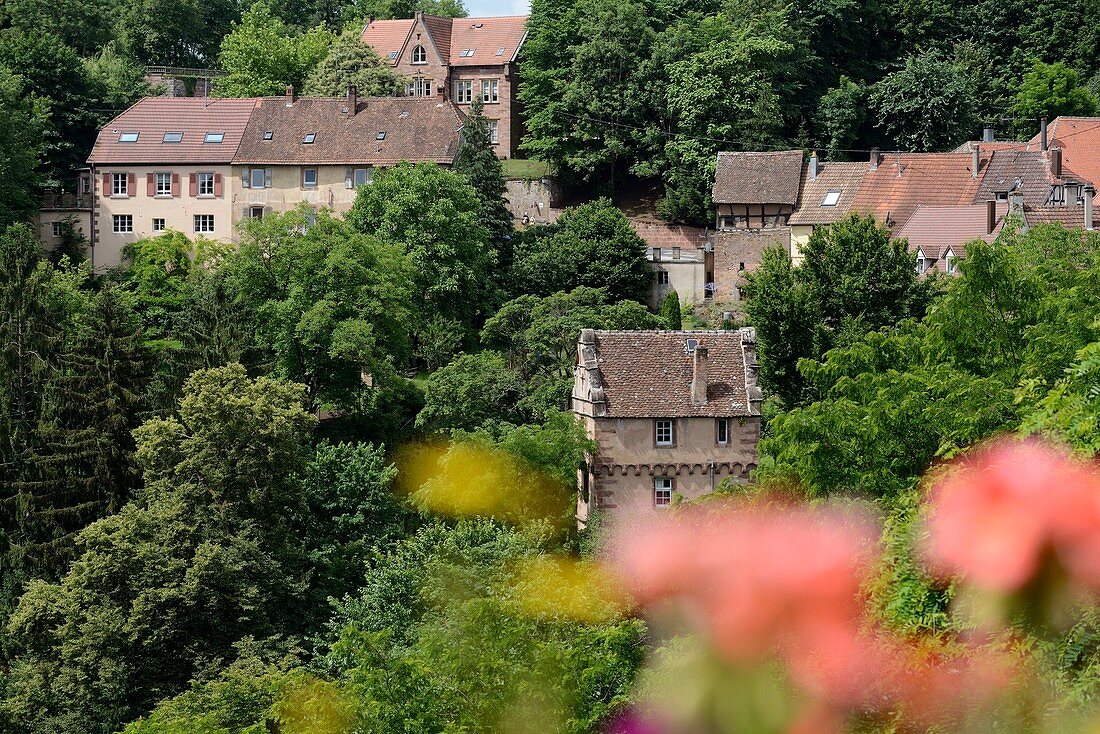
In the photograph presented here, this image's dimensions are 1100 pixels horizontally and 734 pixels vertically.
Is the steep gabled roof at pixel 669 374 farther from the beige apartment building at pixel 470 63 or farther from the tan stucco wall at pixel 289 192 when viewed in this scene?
the beige apartment building at pixel 470 63

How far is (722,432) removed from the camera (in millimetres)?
52062

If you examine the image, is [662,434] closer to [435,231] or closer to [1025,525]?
[435,231]

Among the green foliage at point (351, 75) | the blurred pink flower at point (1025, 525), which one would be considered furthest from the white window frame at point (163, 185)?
the blurred pink flower at point (1025, 525)

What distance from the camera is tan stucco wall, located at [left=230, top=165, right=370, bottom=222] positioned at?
79.4 meters

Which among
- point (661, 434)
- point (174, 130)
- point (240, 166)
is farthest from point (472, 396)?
point (174, 130)

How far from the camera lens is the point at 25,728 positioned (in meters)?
43.2

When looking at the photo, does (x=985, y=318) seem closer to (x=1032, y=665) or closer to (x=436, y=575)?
(x=436, y=575)

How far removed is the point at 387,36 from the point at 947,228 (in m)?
47.8

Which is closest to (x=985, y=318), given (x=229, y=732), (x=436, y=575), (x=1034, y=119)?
(x=436, y=575)

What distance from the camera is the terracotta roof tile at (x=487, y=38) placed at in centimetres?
9556

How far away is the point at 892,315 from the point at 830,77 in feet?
125

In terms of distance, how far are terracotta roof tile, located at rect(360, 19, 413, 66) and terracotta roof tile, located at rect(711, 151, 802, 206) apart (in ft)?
94.2

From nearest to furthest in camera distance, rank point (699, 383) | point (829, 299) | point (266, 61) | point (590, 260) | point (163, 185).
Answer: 1. point (699, 383)
2. point (829, 299)
3. point (590, 260)
4. point (163, 185)
5. point (266, 61)

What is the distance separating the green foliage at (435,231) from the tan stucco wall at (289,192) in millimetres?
7968
